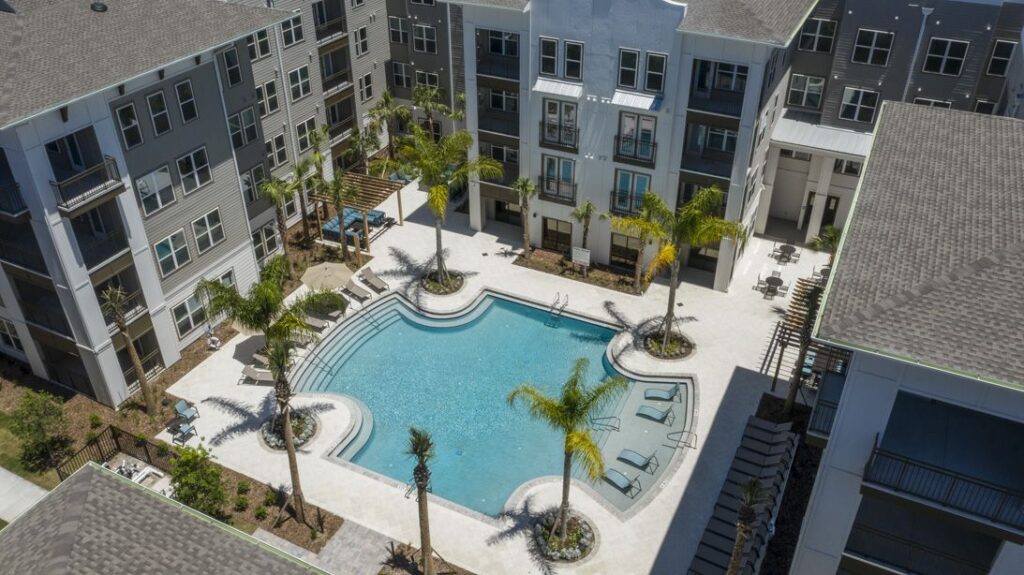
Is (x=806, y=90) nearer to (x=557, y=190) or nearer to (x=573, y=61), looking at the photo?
(x=573, y=61)

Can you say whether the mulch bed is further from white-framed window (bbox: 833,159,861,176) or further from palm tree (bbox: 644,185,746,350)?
white-framed window (bbox: 833,159,861,176)

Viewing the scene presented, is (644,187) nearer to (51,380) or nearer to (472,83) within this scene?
(472,83)

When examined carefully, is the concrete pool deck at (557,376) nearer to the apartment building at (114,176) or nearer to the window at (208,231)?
the apartment building at (114,176)

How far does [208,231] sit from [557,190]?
18.1 m

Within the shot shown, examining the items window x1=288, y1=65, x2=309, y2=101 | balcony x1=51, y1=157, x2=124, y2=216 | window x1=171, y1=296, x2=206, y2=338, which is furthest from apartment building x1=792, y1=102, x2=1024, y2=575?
window x1=288, y1=65, x2=309, y2=101

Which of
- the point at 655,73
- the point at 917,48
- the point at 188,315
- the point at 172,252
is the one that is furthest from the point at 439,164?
the point at 917,48

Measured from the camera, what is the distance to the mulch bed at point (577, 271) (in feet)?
138

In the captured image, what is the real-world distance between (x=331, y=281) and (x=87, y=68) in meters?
15.3

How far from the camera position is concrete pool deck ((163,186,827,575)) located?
28000 millimetres

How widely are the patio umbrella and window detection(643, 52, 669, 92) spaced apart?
59.4 feet

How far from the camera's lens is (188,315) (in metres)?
36.9

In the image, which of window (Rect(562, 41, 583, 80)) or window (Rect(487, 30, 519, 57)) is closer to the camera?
window (Rect(562, 41, 583, 80))

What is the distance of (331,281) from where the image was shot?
40.3m

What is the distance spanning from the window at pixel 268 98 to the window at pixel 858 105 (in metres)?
31.3
